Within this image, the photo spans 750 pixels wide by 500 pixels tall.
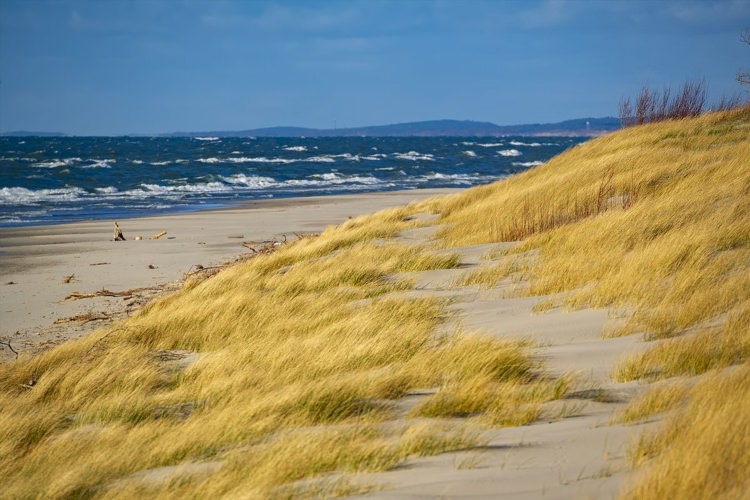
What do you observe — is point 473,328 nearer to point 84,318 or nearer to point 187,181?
point 84,318

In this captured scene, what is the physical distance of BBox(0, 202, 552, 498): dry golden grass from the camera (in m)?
3.37

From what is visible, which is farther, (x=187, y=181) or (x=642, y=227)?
(x=187, y=181)

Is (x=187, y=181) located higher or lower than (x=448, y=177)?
higher

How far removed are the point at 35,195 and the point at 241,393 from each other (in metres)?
30.1

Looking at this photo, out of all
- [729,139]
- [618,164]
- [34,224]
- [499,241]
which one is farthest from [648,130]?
[34,224]

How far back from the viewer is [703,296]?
15.8ft

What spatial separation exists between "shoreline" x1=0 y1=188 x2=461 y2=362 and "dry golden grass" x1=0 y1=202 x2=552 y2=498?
4.98ft

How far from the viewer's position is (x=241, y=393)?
4434 mm

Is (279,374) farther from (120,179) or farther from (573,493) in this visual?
(120,179)

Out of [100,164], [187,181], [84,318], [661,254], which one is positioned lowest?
[84,318]

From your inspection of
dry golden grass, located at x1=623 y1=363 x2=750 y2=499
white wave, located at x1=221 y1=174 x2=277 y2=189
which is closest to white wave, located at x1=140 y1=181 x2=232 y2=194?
white wave, located at x1=221 y1=174 x2=277 y2=189

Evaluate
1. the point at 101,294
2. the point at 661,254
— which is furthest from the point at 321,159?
the point at 661,254

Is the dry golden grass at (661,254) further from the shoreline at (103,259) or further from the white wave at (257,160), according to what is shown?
the white wave at (257,160)

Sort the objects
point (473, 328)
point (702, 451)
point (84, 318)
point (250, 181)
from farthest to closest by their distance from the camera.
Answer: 1. point (250, 181)
2. point (84, 318)
3. point (473, 328)
4. point (702, 451)
